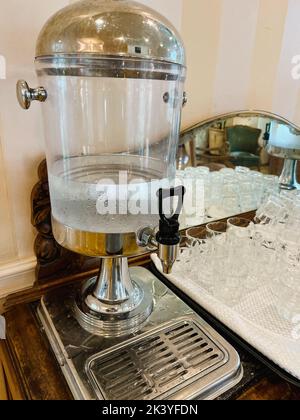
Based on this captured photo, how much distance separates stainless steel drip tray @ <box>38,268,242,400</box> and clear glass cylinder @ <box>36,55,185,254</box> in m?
0.17

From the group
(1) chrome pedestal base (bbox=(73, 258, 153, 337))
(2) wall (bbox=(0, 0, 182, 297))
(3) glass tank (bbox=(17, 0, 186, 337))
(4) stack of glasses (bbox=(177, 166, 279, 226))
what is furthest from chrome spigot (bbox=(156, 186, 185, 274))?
(4) stack of glasses (bbox=(177, 166, 279, 226))

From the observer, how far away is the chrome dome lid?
0.46 metres

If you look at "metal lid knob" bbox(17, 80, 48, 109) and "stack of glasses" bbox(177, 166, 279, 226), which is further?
"stack of glasses" bbox(177, 166, 279, 226)

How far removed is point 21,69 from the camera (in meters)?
0.60

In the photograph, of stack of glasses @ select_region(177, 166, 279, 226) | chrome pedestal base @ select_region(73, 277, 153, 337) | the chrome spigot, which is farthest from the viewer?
stack of glasses @ select_region(177, 166, 279, 226)

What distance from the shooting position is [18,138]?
629 mm

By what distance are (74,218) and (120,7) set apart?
0.34 m

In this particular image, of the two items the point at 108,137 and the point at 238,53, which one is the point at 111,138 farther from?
the point at 238,53

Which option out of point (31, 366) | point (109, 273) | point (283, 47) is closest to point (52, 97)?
point (109, 273)

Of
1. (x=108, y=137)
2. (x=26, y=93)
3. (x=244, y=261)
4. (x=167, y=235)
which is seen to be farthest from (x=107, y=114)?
(x=244, y=261)

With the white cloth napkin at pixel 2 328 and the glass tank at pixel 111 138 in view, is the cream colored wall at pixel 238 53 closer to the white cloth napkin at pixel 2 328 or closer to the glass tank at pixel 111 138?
the glass tank at pixel 111 138

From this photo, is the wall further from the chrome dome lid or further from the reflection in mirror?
the reflection in mirror

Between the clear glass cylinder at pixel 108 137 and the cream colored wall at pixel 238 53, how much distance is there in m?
0.30
